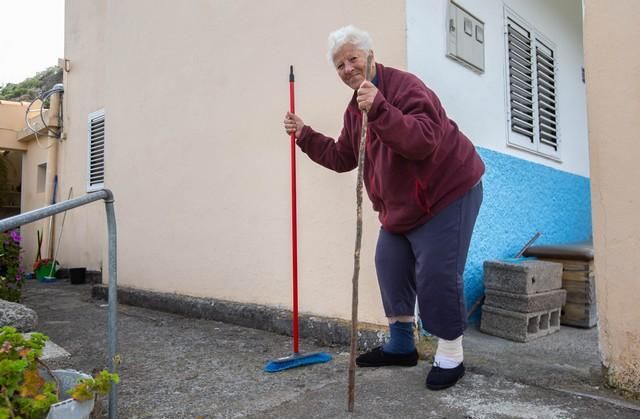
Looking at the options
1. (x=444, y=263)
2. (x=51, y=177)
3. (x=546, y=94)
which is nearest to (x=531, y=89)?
(x=546, y=94)

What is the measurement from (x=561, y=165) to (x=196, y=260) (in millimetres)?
3417

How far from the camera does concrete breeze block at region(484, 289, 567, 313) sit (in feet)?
9.59

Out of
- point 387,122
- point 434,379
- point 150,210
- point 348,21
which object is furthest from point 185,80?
point 434,379

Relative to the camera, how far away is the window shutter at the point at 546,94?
4328 mm

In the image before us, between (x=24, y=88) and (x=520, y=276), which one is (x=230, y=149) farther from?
(x=24, y=88)

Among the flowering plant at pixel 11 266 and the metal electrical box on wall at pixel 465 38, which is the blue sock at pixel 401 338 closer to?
the metal electrical box on wall at pixel 465 38

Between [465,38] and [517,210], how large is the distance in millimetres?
1329

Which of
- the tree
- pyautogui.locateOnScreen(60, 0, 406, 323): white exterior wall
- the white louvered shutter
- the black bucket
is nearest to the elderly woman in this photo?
pyautogui.locateOnScreen(60, 0, 406, 323): white exterior wall

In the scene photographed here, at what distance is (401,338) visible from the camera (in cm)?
240

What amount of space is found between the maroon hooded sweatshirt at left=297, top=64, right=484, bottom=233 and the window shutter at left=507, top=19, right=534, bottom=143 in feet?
6.39

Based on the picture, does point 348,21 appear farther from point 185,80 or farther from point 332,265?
point 185,80

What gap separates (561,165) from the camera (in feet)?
14.8

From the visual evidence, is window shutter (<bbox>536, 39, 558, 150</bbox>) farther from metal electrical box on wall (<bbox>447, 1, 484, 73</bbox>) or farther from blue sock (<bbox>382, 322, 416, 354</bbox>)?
blue sock (<bbox>382, 322, 416, 354</bbox>)

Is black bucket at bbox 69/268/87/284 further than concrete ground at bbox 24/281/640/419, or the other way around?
black bucket at bbox 69/268/87/284
